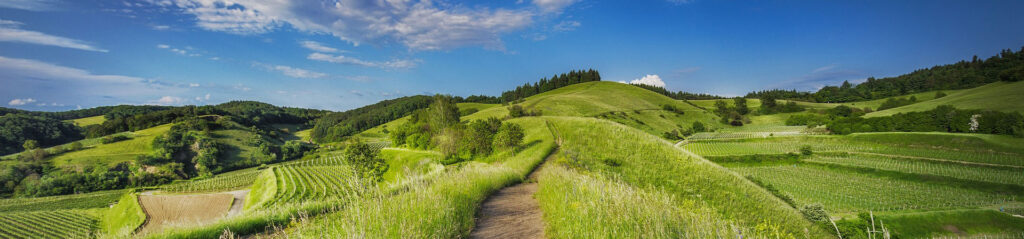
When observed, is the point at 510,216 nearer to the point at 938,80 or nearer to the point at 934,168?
the point at 934,168

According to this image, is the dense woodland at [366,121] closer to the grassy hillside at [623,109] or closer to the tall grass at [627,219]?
the grassy hillside at [623,109]

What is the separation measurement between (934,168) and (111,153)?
214505 mm

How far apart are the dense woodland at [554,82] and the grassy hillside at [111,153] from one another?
144819 mm

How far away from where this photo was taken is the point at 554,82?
178250 mm

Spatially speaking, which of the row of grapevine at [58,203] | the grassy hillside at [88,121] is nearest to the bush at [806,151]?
the row of grapevine at [58,203]

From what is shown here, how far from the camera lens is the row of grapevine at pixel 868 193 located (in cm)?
4288

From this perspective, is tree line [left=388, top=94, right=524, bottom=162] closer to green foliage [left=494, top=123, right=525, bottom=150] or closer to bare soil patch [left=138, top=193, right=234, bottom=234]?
green foliage [left=494, top=123, right=525, bottom=150]

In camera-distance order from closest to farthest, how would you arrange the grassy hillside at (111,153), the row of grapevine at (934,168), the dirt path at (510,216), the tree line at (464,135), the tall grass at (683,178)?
the dirt path at (510,216) → the tall grass at (683,178) → the tree line at (464,135) → the row of grapevine at (934,168) → the grassy hillside at (111,153)

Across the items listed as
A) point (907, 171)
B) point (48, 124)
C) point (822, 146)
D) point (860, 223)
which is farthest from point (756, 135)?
point (48, 124)

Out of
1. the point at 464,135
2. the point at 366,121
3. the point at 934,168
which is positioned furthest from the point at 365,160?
the point at 366,121

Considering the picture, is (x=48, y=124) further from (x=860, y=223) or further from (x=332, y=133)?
(x=860, y=223)

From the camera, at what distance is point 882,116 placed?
85375 millimetres

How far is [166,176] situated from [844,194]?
17676 centimetres

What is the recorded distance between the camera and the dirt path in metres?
7.55
